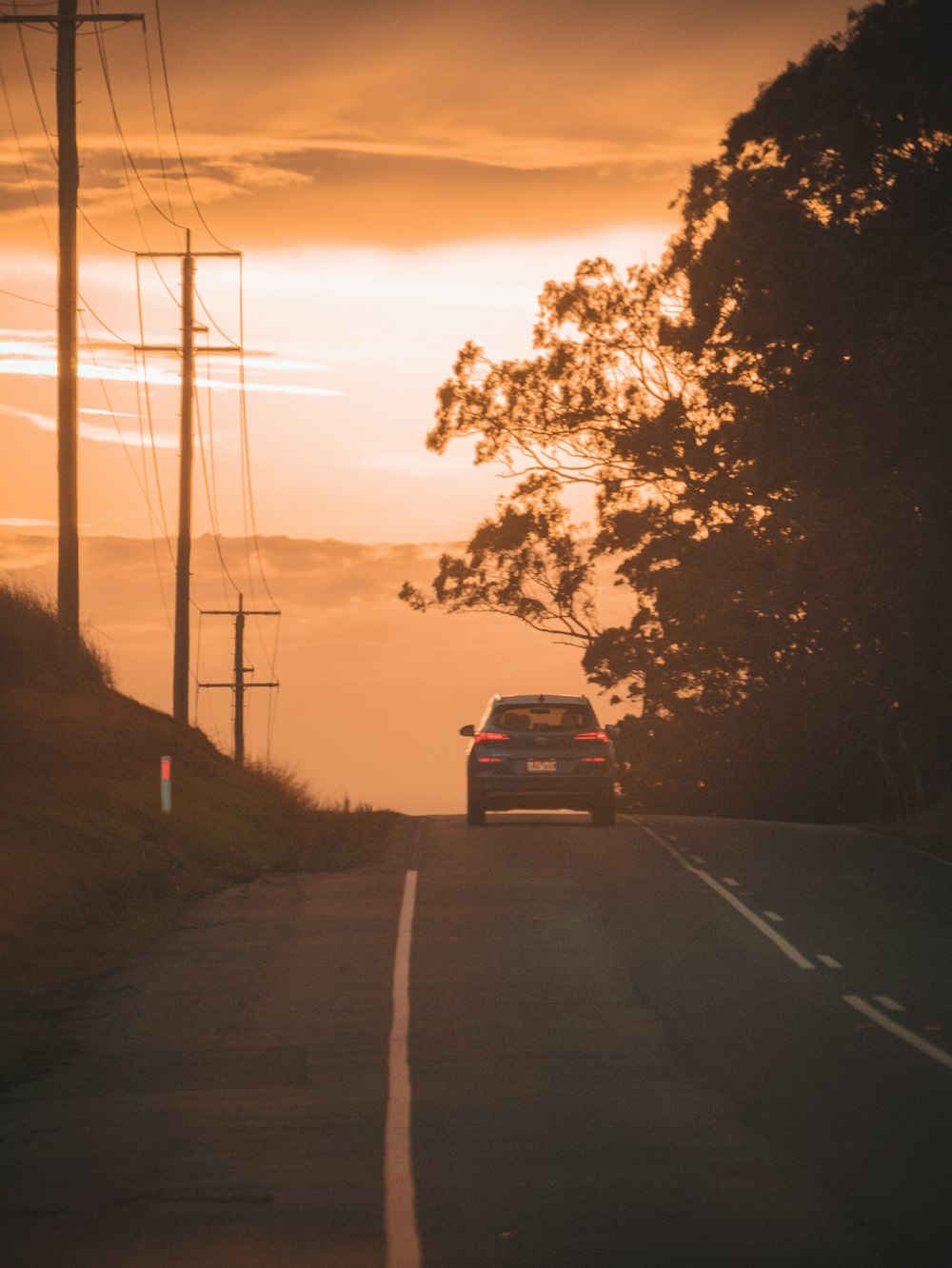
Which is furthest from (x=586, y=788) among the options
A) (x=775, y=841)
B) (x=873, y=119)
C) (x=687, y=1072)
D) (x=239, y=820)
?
(x=687, y=1072)

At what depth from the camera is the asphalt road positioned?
717 cm

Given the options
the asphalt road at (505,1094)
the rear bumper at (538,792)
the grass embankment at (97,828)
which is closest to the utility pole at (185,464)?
the grass embankment at (97,828)

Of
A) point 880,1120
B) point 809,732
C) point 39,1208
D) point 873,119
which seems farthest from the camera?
point 809,732

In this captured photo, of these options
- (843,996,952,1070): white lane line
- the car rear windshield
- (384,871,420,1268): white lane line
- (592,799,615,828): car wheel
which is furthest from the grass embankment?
(843,996,952,1070): white lane line

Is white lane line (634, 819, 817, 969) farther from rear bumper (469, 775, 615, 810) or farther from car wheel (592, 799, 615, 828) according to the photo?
car wheel (592, 799, 615, 828)

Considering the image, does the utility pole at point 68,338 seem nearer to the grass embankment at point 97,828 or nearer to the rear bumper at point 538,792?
the grass embankment at point 97,828

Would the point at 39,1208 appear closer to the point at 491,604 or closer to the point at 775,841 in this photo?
the point at 775,841

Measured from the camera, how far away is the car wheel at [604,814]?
28842mm

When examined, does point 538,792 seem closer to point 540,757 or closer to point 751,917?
point 540,757

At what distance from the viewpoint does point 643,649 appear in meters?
49.6

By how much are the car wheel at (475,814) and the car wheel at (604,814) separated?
5.48ft

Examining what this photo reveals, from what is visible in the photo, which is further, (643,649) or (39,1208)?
(643,649)

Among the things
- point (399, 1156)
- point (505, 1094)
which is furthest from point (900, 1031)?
point (399, 1156)

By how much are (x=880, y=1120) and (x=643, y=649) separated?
4052cm
